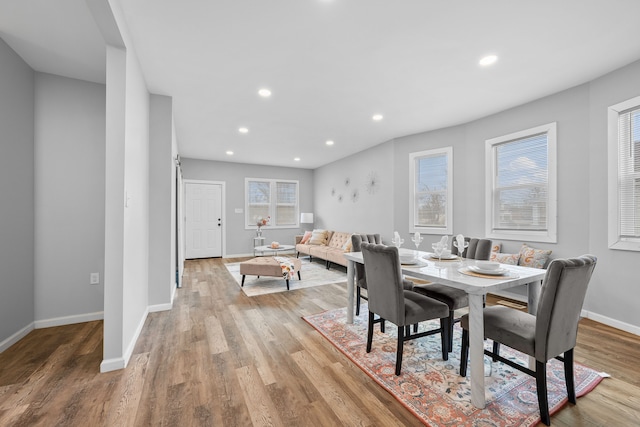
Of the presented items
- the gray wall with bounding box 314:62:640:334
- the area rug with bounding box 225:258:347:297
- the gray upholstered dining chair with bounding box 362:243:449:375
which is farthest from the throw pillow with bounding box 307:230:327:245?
the gray upholstered dining chair with bounding box 362:243:449:375

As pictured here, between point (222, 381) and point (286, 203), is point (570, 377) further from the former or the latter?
point (286, 203)

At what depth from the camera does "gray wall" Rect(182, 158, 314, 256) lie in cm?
705

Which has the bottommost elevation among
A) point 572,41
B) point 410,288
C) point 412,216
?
point 410,288

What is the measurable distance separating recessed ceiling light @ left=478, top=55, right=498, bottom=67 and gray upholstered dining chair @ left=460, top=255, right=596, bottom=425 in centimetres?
194

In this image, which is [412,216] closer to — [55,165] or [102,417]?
[102,417]

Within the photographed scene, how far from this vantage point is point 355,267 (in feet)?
9.87

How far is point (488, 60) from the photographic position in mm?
2541

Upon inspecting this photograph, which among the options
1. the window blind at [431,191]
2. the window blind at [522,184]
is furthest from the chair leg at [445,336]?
the window blind at [431,191]

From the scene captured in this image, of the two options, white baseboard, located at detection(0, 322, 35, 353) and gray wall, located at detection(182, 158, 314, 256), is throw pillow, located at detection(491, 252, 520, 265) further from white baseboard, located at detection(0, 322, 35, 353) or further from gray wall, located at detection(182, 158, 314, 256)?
gray wall, located at detection(182, 158, 314, 256)

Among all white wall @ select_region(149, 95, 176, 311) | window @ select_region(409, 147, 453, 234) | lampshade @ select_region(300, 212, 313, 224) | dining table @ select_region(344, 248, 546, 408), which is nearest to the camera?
dining table @ select_region(344, 248, 546, 408)

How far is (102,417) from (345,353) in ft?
5.39

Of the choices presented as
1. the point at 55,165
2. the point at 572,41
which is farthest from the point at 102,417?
the point at 572,41

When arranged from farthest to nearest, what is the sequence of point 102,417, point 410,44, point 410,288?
point 410,288, point 410,44, point 102,417

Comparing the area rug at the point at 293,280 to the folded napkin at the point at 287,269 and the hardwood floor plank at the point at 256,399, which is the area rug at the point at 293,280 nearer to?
the folded napkin at the point at 287,269
